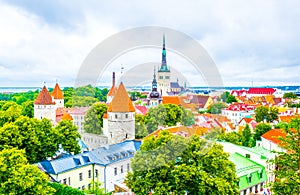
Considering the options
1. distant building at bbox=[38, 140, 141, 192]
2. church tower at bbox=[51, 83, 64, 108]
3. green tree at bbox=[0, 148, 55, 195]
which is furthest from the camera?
church tower at bbox=[51, 83, 64, 108]

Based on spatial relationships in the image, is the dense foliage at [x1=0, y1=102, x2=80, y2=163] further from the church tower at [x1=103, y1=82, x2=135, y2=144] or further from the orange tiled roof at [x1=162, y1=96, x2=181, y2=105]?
the orange tiled roof at [x1=162, y1=96, x2=181, y2=105]

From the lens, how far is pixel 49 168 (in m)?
15.2

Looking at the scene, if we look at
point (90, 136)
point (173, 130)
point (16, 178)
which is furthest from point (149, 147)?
point (90, 136)

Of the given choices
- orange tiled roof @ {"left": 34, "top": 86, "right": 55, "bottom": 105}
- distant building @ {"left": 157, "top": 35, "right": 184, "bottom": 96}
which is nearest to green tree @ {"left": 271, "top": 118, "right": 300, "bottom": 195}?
distant building @ {"left": 157, "top": 35, "right": 184, "bottom": 96}

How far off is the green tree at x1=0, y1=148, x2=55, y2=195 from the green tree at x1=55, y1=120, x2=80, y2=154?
656 cm

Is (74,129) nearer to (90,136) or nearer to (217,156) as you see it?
(90,136)

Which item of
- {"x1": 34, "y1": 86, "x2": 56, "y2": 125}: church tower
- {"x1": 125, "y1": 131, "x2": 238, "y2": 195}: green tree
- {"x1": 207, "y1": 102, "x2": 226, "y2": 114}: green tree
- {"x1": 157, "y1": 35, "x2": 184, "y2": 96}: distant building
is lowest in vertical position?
{"x1": 125, "y1": 131, "x2": 238, "y2": 195}: green tree

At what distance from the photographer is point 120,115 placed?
8.95m

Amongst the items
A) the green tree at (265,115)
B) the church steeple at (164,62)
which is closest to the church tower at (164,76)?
the church steeple at (164,62)

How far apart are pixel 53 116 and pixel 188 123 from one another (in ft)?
83.1

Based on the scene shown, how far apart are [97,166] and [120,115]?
896 centimetres

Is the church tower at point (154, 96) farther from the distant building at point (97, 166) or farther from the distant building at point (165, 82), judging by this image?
the distant building at point (97, 166)

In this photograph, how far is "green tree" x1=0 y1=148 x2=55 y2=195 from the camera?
11305mm

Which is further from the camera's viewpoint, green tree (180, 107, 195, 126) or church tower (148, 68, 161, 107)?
church tower (148, 68, 161, 107)
